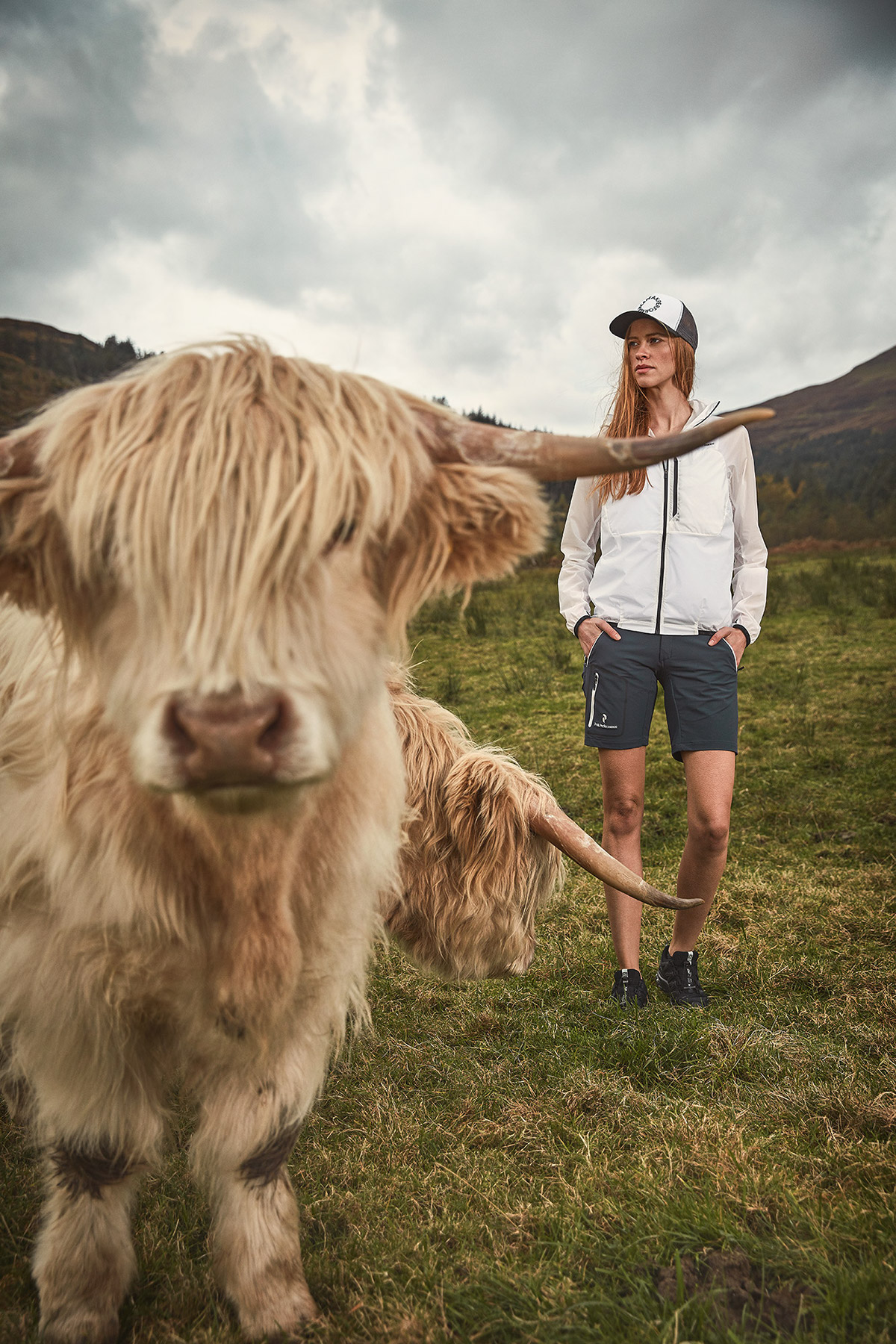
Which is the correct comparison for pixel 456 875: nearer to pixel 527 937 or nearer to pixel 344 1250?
pixel 527 937

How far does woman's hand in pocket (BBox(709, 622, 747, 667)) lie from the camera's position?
3.30 metres

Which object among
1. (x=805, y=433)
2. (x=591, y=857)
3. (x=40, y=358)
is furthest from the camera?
(x=805, y=433)

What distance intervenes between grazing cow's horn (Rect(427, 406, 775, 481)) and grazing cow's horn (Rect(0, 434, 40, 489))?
78 cm

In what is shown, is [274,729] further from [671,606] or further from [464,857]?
[671,606]

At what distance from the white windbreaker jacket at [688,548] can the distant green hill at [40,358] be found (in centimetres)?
3547

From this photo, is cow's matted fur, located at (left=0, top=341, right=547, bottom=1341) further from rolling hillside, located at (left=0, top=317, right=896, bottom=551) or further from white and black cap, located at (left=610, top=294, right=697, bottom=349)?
white and black cap, located at (left=610, top=294, right=697, bottom=349)

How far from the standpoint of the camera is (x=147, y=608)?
1.49 metres

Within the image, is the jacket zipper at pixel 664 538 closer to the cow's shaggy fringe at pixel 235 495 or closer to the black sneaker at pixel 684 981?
the black sneaker at pixel 684 981

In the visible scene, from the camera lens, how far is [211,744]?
1.29 m

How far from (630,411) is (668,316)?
14.8 inches

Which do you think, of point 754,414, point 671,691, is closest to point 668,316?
point 671,691

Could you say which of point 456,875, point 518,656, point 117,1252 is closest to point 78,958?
point 117,1252

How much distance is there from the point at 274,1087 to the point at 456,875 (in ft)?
3.54

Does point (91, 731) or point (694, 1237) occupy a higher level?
point (91, 731)
